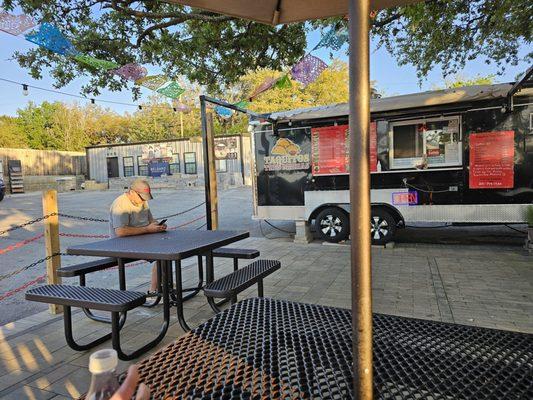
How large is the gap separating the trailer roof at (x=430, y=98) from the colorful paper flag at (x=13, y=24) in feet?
16.0

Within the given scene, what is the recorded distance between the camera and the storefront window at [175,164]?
26859 millimetres

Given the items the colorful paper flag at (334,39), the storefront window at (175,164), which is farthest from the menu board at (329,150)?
the storefront window at (175,164)

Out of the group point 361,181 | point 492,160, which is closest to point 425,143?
point 492,160

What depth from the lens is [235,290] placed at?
3.04 m

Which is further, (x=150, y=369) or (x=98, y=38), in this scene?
(x=98, y=38)

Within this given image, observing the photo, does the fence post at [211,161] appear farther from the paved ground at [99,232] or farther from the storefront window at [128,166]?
the storefront window at [128,166]

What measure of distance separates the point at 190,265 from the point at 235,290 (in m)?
3.37

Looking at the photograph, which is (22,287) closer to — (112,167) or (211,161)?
(211,161)

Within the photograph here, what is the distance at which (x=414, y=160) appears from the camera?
23.6 feet

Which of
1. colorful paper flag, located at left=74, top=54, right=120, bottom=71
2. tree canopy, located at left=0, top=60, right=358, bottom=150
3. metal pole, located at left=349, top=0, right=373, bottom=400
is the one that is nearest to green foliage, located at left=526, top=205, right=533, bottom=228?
metal pole, located at left=349, top=0, right=373, bottom=400

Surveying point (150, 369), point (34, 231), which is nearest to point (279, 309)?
point (150, 369)

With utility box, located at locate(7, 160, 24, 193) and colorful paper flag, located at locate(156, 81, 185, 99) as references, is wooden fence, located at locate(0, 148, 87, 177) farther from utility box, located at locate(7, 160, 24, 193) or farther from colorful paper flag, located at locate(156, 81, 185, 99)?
colorful paper flag, located at locate(156, 81, 185, 99)

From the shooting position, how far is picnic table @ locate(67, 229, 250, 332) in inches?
124

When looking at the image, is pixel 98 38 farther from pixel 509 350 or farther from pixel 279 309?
pixel 509 350
